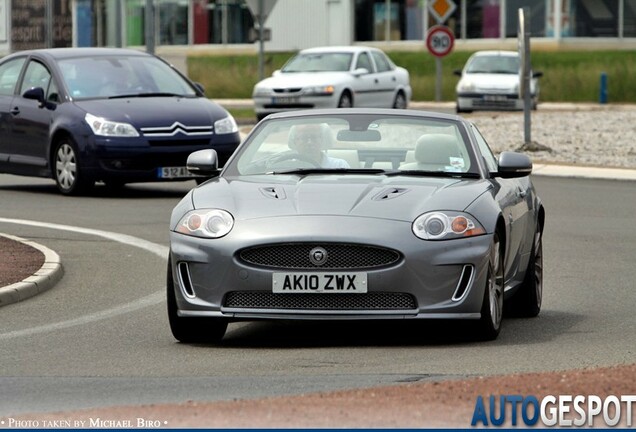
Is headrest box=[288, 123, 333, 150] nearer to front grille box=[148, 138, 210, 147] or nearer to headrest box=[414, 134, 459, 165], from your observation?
headrest box=[414, 134, 459, 165]

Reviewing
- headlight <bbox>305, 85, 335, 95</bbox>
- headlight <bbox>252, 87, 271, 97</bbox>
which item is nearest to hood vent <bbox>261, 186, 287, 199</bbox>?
headlight <bbox>305, 85, 335, 95</bbox>

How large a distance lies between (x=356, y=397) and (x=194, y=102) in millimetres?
13849

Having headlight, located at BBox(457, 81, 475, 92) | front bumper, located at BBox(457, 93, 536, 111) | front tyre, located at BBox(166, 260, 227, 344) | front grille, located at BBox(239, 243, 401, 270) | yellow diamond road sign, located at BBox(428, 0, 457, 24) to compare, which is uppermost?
yellow diamond road sign, located at BBox(428, 0, 457, 24)

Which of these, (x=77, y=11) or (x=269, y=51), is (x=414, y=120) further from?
(x=77, y=11)

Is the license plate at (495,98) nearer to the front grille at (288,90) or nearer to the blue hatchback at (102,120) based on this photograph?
the front grille at (288,90)

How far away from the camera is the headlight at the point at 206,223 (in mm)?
10031

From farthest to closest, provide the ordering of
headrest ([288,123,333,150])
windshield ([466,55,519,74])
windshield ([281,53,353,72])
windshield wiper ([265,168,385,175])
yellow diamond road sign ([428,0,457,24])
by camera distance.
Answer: windshield ([466,55,519,74]) < yellow diamond road sign ([428,0,457,24]) < windshield ([281,53,353,72]) < headrest ([288,123,333,150]) < windshield wiper ([265,168,385,175])

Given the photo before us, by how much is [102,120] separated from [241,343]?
416 inches

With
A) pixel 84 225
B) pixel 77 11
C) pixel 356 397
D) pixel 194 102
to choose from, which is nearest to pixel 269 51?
pixel 77 11

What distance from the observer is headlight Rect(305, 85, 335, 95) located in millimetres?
35969

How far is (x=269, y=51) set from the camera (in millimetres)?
62281

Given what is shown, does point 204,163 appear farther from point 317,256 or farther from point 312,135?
point 317,256

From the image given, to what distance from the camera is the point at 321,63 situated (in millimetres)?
37625

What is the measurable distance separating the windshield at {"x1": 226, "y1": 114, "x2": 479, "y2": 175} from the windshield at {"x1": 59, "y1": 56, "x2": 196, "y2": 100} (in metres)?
9.85
